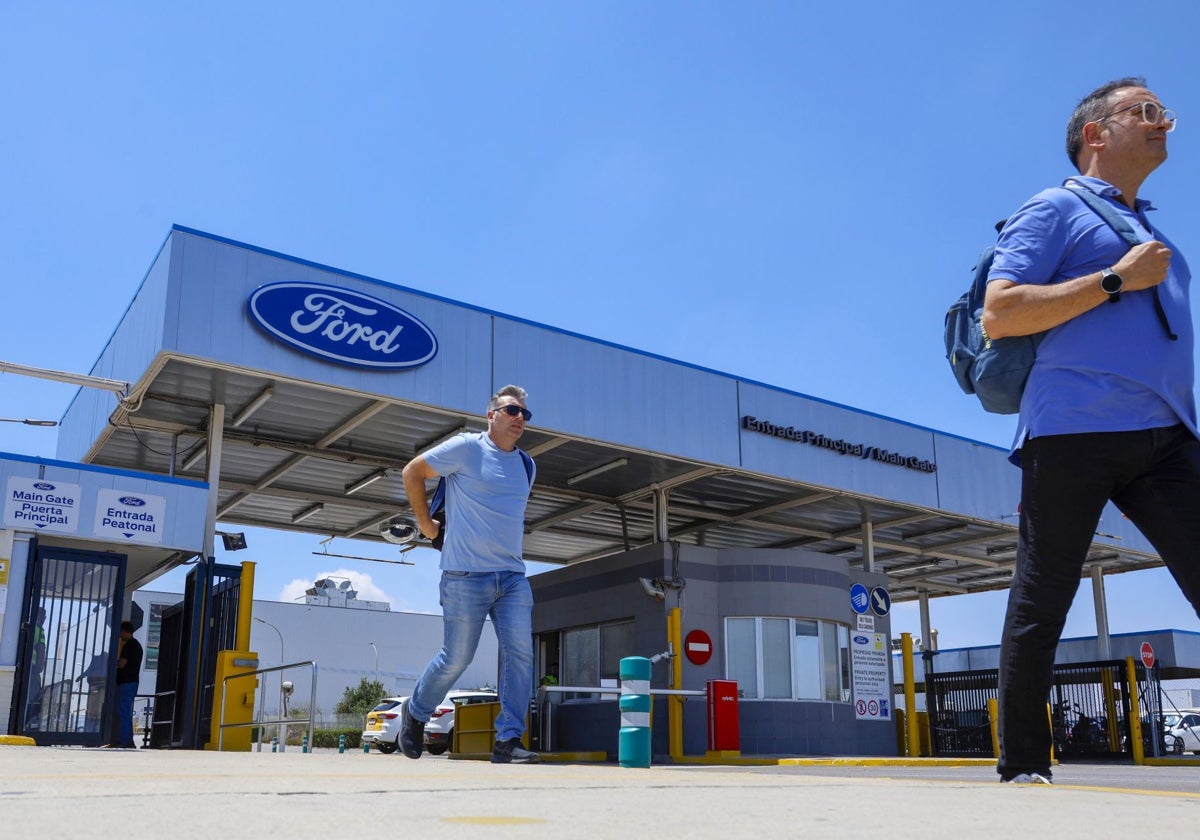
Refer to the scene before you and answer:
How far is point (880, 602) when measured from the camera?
20.5m

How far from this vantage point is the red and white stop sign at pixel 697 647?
18.2 metres

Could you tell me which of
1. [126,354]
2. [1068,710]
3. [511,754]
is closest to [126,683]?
[126,354]

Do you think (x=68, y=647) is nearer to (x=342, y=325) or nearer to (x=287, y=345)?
(x=287, y=345)

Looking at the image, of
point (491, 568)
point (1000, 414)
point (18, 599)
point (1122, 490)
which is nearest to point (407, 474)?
point (491, 568)

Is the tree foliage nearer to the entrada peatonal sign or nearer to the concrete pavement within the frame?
the entrada peatonal sign

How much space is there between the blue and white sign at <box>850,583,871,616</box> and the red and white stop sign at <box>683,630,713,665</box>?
309cm

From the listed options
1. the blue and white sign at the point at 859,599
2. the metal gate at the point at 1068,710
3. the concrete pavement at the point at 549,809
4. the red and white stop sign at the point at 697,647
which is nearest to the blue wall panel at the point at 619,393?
the red and white stop sign at the point at 697,647

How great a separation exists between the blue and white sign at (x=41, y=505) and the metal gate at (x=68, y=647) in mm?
283

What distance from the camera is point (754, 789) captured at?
10.9 ft

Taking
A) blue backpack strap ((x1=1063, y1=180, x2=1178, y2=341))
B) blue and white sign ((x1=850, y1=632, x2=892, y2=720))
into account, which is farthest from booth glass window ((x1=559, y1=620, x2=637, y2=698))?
blue backpack strap ((x1=1063, y1=180, x2=1178, y2=341))

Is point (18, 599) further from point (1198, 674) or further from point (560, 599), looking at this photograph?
point (1198, 674)

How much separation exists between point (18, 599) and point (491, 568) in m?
8.39

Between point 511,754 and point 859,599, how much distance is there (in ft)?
48.8

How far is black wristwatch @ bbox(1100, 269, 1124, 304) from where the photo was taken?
349 centimetres
